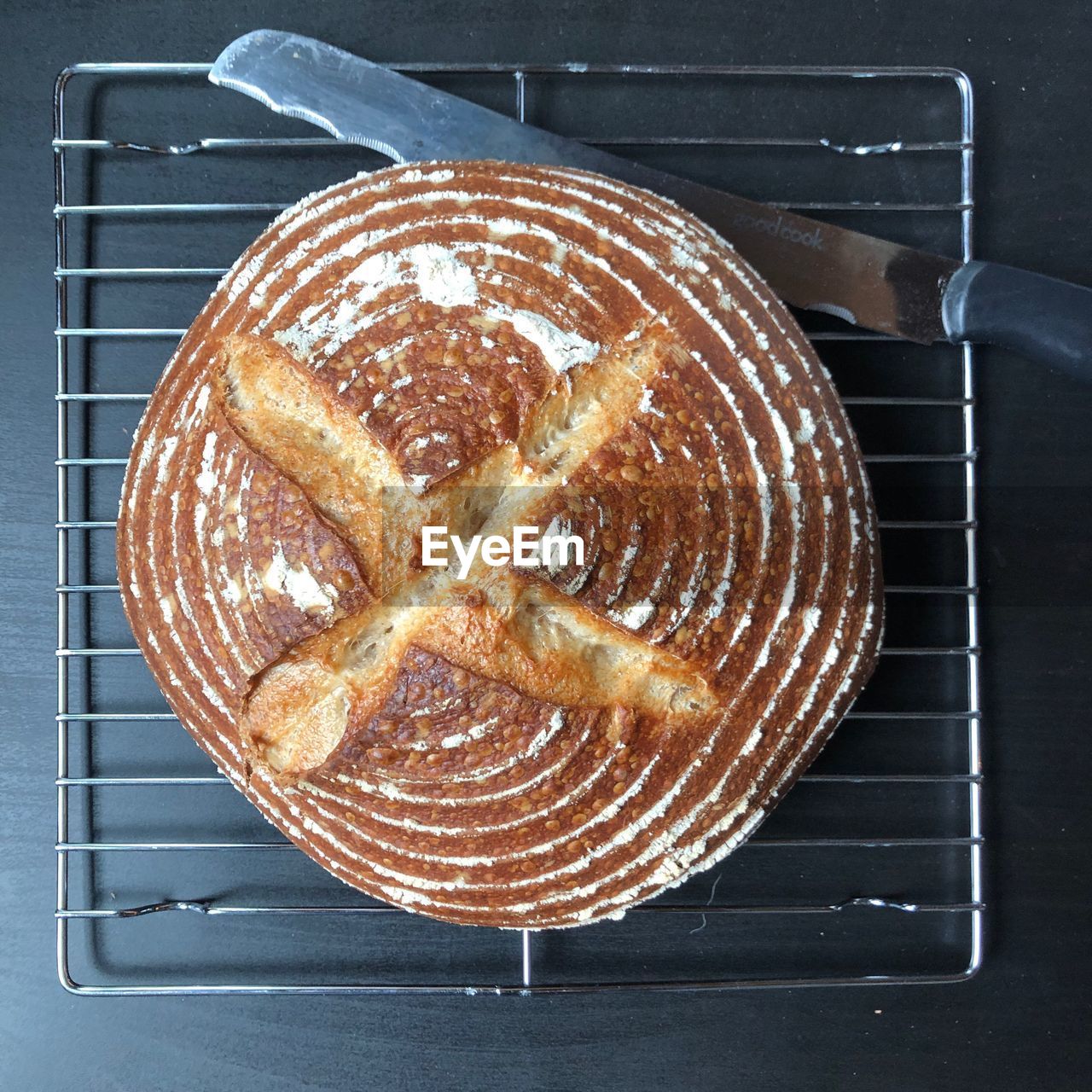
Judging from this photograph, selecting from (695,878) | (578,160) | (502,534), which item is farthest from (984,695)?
(578,160)

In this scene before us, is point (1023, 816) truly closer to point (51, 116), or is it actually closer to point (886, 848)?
point (886, 848)

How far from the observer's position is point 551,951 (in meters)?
1.43

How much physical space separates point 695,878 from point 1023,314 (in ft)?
3.02

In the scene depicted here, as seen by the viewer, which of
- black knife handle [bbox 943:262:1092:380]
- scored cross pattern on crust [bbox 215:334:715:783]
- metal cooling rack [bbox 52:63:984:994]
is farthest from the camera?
metal cooling rack [bbox 52:63:984:994]

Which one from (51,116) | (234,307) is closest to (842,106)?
(234,307)

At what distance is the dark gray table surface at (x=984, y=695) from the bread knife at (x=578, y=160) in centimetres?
16

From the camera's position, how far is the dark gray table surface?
4.56ft

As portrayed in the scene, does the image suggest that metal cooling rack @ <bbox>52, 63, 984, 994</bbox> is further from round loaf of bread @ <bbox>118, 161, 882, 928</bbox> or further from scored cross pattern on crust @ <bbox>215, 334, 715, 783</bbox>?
scored cross pattern on crust @ <bbox>215, 334, 715, 783</bbox>

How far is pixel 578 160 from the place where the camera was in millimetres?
1275

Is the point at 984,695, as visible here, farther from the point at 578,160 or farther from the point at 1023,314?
the point at 578,160

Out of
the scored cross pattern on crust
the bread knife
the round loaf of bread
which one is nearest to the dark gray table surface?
the bread knife

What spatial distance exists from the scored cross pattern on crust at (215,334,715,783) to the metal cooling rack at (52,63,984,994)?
0.47m

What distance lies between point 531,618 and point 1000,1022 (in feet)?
3.50

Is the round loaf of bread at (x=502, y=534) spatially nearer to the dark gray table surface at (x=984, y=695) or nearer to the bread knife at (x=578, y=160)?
the bread knife at (x=578, y=160)
